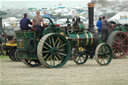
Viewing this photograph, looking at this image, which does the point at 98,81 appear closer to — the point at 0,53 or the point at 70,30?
the point at 70,30

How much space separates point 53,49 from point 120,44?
4931mm

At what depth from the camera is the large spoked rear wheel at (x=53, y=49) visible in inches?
412

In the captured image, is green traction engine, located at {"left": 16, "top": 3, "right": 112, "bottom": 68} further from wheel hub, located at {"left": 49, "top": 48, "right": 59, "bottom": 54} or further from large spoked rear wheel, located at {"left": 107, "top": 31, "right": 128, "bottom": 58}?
large spoked rear wheel, located at {"left": 107, "top": 31, "right": 128, "bottom": 58}

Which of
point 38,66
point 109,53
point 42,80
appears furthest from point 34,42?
point 42,80

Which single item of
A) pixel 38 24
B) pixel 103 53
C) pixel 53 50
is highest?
pixel 38 24

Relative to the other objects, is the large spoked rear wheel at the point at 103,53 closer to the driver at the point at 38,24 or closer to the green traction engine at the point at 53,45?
the green traction engine at the point at 53,45

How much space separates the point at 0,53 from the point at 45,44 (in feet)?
27.8

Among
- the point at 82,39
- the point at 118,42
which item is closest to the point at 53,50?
the point at 82,39

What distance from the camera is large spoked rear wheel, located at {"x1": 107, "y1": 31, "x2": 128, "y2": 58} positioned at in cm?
1484

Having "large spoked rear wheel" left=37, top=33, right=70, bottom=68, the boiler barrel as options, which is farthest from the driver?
the boiler barrel

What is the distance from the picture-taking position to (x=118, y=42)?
15055 mm


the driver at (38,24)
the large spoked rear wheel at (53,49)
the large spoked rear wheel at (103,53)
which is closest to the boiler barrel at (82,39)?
the large spoked rear wheel at (103,53)

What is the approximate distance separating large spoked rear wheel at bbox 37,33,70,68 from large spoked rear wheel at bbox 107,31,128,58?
409cm

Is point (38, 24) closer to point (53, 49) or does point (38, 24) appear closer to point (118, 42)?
point (53, 49)
